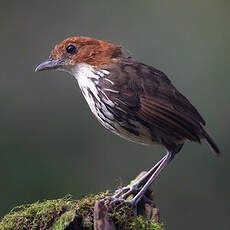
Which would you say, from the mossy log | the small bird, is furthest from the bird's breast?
the mossy log

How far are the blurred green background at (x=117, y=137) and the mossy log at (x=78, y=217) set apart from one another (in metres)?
3.25

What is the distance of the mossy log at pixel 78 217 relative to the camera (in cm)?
487

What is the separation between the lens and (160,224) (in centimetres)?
532

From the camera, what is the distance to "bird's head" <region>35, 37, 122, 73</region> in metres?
6.22

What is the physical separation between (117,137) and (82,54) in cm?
307

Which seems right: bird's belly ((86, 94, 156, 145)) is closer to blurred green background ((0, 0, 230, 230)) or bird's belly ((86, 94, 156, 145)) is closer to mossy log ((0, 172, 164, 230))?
mossy log ((0, 172, 164, 230))

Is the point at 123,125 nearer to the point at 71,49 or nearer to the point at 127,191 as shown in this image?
the point at 127,191

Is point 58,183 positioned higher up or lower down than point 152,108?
lower down

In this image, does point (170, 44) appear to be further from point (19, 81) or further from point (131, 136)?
point (131, 136)

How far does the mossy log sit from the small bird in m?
0.39

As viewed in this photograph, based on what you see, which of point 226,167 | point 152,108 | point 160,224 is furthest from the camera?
point 226,167

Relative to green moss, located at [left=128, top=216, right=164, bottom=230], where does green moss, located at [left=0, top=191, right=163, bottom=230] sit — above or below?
above

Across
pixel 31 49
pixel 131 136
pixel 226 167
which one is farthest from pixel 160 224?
pixel 31 49

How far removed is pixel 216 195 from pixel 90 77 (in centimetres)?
358
